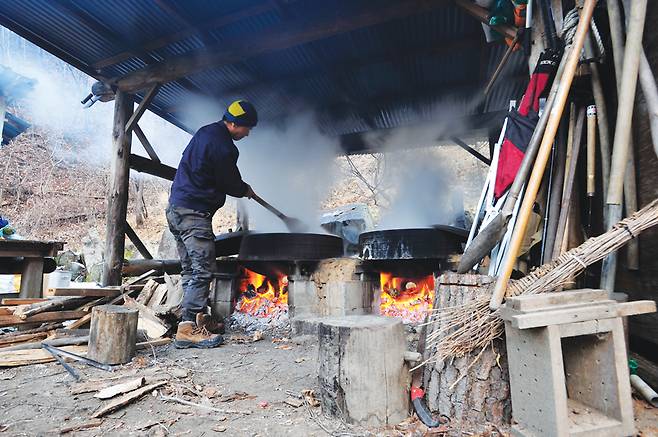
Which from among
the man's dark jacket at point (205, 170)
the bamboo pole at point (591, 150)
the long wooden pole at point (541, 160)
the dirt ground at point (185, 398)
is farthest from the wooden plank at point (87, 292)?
the bamboo pole at point (591, 150)

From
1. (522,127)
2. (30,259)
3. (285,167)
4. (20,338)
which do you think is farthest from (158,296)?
(522,127)

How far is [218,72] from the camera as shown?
5.25 meters

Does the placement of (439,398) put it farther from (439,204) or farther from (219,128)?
(439,204)

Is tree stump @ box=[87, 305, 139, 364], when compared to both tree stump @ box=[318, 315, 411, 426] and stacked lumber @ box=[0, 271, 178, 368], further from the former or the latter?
tree stump @ box=[318, 315, 411, 426]

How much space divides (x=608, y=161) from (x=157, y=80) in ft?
17.7

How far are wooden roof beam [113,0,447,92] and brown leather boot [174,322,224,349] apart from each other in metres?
3.38

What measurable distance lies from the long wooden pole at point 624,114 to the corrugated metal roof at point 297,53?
73.9 inches

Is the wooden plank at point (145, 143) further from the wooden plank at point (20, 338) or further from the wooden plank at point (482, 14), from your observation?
the wooden plank at point (482, 14)

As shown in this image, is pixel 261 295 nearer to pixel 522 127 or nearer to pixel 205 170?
pixel 205 170

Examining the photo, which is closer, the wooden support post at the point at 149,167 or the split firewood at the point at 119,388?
the split firewood at the point at 119,388

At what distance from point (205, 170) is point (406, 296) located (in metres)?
3.34

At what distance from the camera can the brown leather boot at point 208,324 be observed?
4070 millimetres

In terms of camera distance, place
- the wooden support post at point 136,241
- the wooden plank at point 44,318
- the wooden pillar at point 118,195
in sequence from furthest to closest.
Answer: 1. the wooden support post at point 136,241
2. the wooden pillar at point 118,195
3. the wooden plank at point 44,318

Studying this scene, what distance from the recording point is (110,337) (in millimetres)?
3055
